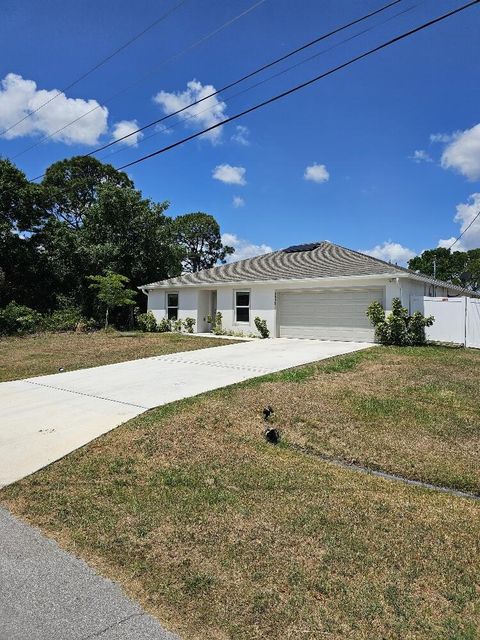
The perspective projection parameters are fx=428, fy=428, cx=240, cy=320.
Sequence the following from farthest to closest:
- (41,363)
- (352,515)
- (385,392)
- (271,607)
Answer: (41,363)
(385,392)
(352,515)
(271,607)

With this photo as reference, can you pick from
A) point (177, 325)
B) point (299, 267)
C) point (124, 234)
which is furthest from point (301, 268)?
point (124, 234)

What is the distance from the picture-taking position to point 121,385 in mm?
8305

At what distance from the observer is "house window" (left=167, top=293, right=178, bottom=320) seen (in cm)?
2120

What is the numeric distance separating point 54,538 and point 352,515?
7.63ft

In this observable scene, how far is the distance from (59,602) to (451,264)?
52.0 meters

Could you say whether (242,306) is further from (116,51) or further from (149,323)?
(116,51)

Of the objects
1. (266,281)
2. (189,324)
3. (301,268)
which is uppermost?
(301,268)

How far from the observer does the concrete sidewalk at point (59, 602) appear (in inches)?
89.5

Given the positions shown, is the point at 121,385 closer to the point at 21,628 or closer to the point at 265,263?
the point at 21,628

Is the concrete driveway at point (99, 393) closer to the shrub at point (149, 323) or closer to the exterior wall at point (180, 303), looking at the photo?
the exterior wall at point (180, 303)

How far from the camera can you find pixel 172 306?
21359 mm

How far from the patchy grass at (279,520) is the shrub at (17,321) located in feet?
53.4

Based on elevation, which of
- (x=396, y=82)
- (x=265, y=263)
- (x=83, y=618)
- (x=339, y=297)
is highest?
(x=396, y=82)

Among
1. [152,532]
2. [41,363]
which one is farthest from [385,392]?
[41,363]
